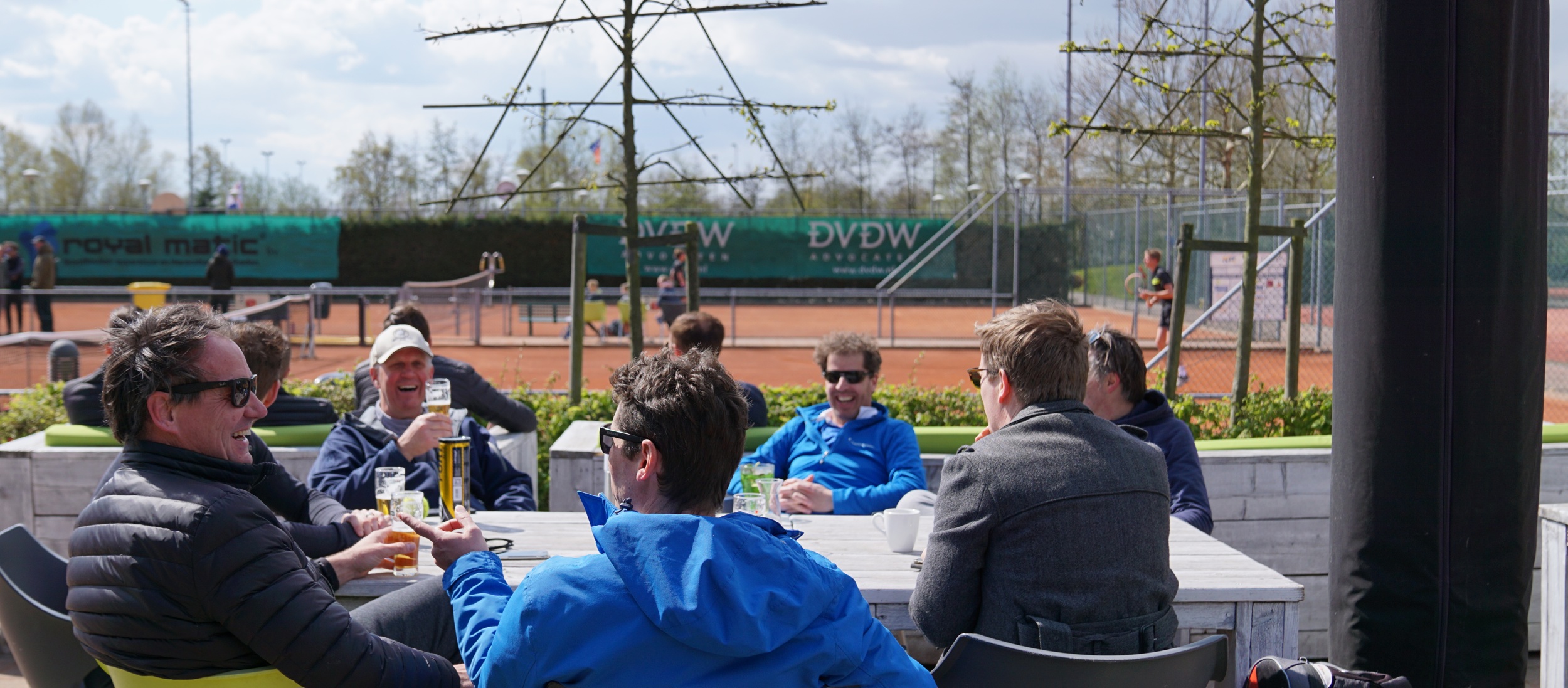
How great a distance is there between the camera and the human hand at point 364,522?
10.6ft

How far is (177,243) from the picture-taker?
3284cm

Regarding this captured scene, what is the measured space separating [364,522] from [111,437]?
94.4 inches

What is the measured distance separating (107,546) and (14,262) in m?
22.6

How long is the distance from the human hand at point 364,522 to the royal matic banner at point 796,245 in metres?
27.5

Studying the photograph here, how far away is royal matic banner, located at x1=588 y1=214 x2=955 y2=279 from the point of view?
31.1m

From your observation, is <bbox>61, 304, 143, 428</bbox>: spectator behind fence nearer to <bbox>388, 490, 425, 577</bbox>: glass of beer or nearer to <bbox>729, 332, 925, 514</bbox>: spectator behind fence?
<bbox>388, 490, 425, 577</bbox>: glass of beer

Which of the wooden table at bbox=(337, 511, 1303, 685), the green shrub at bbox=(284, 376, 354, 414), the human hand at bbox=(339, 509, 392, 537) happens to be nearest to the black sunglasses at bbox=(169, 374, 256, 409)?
the wooden table at bbox=(337, 511, 1303, 685)

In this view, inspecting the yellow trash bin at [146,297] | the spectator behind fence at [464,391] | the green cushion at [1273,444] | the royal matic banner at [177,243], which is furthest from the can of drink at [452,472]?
the royal matic banner at [177,243]

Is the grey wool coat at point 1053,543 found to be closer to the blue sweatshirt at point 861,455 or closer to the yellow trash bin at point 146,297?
the blue sweatshirt at point 861,455

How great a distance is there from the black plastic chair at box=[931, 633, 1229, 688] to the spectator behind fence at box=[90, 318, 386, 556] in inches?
66.3

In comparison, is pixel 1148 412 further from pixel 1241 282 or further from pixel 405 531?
pixel 1241 282

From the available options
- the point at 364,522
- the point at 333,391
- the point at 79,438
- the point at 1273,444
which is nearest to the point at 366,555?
the point at 364,522

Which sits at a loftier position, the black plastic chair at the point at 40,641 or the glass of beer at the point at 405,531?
the glass of beer at the point at 405,531

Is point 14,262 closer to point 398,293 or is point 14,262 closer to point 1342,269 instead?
point 398,293
